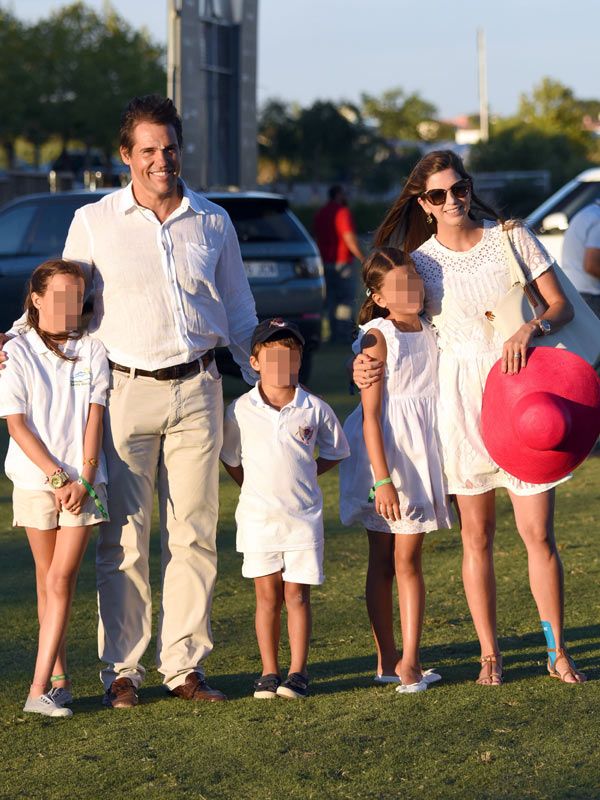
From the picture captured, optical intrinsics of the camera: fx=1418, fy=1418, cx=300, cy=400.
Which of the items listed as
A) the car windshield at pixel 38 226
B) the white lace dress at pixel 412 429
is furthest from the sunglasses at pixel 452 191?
the car windshield at pixel 38 226

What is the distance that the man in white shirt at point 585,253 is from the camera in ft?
30.6

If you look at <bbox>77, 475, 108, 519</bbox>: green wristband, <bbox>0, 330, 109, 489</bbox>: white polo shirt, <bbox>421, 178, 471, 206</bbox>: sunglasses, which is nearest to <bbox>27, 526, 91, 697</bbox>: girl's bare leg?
<bbox>77, 475, 108, 519</bbox>: green wristband

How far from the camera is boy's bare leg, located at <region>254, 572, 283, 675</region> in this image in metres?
5.04

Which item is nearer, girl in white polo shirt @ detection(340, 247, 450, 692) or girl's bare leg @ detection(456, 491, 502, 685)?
girl in white polo shirt @ detection(340, 247, 450, 692)

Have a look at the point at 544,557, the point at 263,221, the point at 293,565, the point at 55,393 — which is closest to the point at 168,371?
the point at 55,393

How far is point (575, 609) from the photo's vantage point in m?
6.29

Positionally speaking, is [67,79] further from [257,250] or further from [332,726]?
[332,726]

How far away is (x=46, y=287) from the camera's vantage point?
4793 millimetres

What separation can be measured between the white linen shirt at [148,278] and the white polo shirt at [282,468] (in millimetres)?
366

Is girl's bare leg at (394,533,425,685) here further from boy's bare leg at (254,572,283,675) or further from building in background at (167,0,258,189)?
building in background at (167,0,258,189)

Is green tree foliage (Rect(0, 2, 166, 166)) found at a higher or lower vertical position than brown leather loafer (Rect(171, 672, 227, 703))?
higher

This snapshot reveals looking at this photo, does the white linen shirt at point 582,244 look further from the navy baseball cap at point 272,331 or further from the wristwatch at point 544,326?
the navy baseball cap at point 272,331

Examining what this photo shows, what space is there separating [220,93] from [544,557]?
15.9 meters

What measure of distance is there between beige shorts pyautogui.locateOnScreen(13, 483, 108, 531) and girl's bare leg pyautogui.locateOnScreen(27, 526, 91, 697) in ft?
0.13
